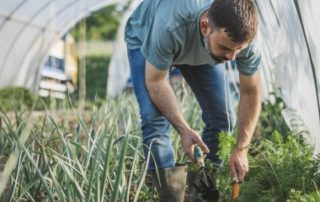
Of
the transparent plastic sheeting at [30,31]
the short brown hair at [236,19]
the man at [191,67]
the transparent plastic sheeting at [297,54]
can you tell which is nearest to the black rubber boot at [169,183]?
the man at [191,67]

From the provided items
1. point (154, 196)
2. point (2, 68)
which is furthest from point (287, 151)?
point (2, 68)

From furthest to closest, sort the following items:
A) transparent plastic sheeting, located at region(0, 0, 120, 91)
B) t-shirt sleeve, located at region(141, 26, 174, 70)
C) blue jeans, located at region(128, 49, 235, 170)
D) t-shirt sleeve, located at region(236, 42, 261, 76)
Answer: transparent plastic sheeting, located at region(0, 0, 120, 91), blue jeans, located at region(128, 49, 235, 170), t-shirt sleeve, located at region(236, 42, 261, 76), t-shirt sleeve, located at region(141, 26, 174, 70)

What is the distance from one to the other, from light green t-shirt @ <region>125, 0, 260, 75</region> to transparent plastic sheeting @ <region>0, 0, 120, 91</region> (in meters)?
6.16

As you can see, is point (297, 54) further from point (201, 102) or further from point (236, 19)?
point (236, 19)

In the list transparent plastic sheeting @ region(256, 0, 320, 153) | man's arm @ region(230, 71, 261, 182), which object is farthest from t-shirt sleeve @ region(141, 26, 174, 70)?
transparent plastic sheeting @ region(256, 0, 320, 153)

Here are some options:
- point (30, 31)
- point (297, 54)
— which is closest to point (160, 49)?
point (297, 54)

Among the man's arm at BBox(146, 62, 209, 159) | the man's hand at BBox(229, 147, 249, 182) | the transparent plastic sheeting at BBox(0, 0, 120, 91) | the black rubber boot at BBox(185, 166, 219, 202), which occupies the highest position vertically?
the transparent plastic sheeting at BBox(0, 0, 120, 91)

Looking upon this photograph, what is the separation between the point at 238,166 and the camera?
7.55 ft

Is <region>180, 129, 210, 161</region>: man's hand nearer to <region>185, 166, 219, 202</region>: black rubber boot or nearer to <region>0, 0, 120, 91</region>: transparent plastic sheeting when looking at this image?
<region>185, 166, 219, 202</region>: black rubber boot

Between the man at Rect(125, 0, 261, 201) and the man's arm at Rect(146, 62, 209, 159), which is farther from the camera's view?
the man's arm at Rect(146, 62, 209, 159)

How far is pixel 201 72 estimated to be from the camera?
2734 millimetres

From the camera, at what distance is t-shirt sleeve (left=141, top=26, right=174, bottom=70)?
89.1 inches

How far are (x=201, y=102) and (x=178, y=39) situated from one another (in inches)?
23.3

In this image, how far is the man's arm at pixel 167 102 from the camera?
2.32 metres
